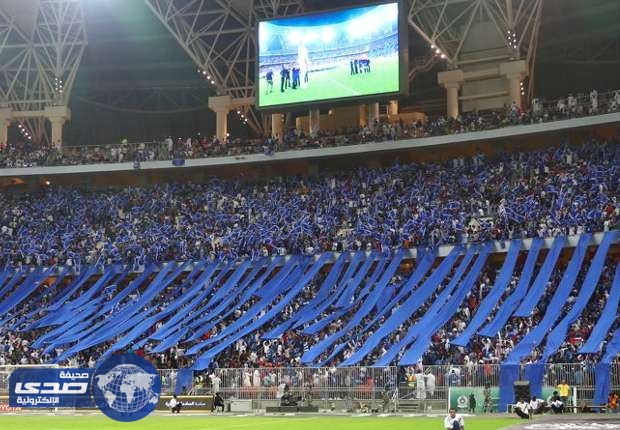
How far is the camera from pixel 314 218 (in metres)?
61.2

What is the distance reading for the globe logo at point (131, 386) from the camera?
27984 mm

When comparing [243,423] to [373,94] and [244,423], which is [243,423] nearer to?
[244,423]

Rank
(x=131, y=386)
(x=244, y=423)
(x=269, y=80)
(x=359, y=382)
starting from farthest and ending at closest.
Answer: (x=269, y=80)
(x=359, y=382)
(x=244, y=423)
(x=131, y=386)

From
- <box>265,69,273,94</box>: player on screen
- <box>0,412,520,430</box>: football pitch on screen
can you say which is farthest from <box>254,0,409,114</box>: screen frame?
<box>0,412,520,430</box>: football pitch on screen

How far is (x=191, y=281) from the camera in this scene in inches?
2333

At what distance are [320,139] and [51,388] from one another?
99.5ft

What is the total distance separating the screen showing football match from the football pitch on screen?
28071mm

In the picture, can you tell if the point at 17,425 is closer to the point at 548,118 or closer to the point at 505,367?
the point at 505,367

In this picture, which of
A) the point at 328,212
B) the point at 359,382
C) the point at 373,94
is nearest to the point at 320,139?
the point at 373,94

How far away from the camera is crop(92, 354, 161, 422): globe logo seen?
2798cm

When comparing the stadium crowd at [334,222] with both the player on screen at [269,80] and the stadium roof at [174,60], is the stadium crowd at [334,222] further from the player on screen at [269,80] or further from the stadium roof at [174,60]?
the stadium roof at [174,60]

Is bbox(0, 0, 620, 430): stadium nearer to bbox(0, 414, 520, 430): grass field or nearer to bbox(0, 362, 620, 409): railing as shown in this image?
bbox(0, 362, 620, 409): railing

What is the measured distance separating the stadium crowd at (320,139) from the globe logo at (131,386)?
3732 cm

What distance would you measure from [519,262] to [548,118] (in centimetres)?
1028
